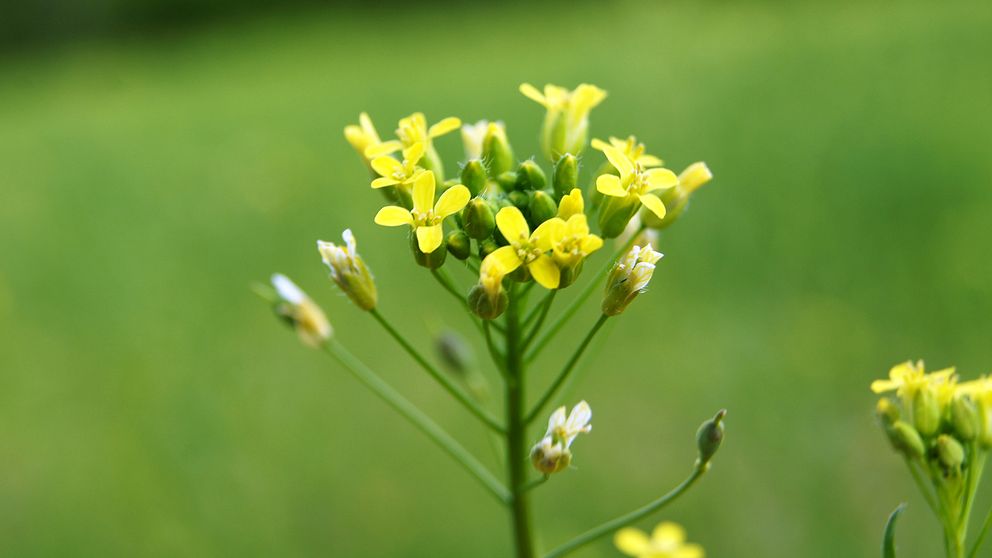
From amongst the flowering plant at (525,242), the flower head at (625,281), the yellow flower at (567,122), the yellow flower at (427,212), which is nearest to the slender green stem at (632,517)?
the flowering plant at (525,242)

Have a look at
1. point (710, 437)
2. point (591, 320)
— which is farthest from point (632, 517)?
point (591, 320)

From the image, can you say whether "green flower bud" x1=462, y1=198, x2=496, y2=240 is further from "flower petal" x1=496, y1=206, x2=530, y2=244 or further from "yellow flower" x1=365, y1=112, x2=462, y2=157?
"yellow flower" x1=365, y1=112, x2=462, y2=157

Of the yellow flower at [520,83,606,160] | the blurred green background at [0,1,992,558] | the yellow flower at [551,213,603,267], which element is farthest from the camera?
the blurred green background at [0,1,992,558]

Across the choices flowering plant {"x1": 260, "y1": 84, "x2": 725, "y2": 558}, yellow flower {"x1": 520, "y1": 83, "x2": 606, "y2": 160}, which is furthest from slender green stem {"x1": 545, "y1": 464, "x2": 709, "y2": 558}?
yellow flower {"x1": 520, "y1": 83, "x2": 606, "y2": 160}

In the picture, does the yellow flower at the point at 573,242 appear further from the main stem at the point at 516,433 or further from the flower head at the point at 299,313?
the flower head at the point at 299,313

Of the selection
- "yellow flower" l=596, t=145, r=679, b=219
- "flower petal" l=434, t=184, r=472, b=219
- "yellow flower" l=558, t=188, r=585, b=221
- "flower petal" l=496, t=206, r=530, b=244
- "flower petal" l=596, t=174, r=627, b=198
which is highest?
"flower petal" l=434, t=184, r=472, b=219

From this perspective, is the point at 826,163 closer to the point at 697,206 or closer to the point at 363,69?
the point at 697,206
